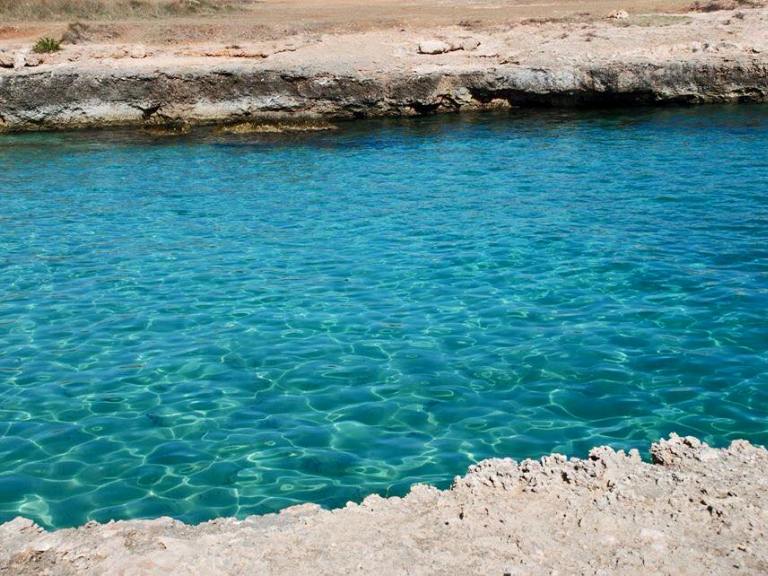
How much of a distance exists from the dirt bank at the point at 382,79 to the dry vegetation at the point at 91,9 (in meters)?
8.01

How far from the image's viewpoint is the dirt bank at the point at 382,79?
23.2 metres

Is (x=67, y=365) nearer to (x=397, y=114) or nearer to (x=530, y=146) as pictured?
(x=530, y=146)

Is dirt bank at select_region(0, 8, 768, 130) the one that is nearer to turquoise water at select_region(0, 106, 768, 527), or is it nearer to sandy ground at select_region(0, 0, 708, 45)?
sandy ground at select_region(0, 0, 708, 45)

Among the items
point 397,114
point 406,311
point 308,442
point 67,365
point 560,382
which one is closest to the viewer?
point 308,442

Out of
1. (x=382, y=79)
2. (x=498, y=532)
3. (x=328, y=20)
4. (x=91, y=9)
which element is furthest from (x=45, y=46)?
(x=498, y=532)

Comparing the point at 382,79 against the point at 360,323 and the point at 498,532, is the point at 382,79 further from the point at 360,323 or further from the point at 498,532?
the point at 498,532

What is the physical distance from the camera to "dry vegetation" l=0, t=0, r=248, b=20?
32219 mm

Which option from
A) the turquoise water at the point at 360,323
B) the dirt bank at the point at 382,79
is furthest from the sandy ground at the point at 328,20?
the turquoise water at the point at 360,323

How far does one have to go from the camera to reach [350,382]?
8.68m

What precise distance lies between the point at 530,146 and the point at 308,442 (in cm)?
1295

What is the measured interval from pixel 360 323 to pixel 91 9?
26280 mm

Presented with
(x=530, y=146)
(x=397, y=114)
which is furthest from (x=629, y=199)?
(x=397, y=114)

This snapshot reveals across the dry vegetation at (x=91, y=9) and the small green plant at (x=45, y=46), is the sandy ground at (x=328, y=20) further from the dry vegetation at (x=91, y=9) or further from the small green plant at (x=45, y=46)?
the small green plant at (x=45, y=46)

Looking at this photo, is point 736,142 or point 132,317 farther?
point 736,142
